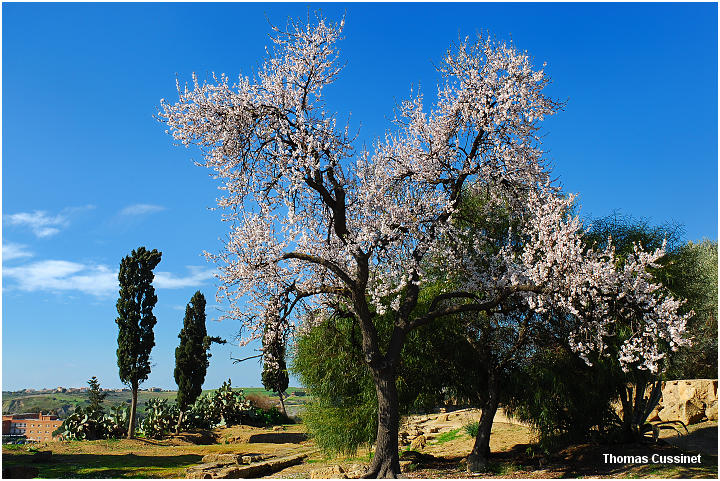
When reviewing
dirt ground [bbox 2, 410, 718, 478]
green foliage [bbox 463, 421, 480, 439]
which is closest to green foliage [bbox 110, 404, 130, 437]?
dirt ground [bbox 2, 410, 718, 478]

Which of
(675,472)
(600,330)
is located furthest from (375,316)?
(675,472)

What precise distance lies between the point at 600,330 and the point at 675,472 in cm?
371

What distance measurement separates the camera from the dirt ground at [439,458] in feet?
44.7

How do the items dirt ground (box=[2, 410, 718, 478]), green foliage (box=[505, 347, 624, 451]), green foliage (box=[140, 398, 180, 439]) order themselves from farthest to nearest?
1. green foliage (box=[140, 398, 180, 439])
2. green foliage (box=[505, 347, 624, 451])
3. dirt ground (box=[2, 410, 718, 478])

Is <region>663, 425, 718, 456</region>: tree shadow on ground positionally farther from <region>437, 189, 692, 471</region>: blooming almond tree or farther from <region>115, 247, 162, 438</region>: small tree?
<region>115, 247, 162, 438</region>: small tree

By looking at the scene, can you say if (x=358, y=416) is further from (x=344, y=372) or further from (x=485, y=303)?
(x=485, y=303)

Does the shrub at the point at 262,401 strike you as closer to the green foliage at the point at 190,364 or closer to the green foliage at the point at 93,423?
the green foliage at the point at 190,364

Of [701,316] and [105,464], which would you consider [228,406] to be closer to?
[105,464]

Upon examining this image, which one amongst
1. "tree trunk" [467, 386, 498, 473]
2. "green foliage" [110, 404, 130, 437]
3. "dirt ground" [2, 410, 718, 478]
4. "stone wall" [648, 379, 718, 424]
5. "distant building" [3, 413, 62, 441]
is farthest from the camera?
"distant building" [3, 413, 62, 441]

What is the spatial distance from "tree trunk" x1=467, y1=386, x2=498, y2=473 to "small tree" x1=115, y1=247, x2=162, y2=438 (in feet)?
59.1

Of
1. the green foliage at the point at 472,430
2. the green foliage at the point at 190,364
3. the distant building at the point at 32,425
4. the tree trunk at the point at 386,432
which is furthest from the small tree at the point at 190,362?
the tree trunk at the point at 386,432

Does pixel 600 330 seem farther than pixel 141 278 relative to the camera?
No

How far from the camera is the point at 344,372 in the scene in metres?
16.4

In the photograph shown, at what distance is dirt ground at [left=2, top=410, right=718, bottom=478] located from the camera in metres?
13.6
